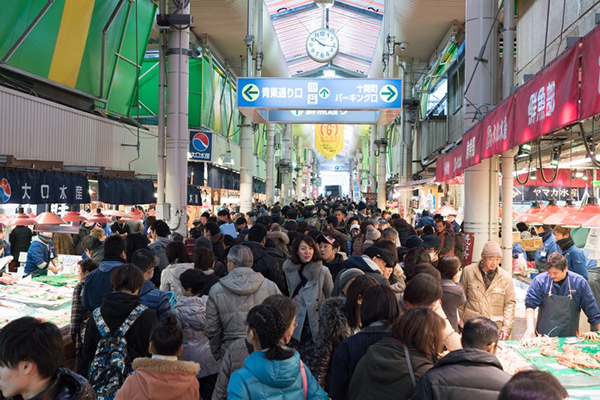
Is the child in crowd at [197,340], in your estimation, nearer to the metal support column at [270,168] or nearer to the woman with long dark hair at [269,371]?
the woman with long dark hair at [269,371]

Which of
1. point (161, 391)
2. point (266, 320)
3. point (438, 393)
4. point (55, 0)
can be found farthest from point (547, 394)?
point (55, 0)

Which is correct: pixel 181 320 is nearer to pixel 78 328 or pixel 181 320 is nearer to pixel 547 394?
pixel 78 328

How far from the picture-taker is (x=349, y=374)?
3.47 m

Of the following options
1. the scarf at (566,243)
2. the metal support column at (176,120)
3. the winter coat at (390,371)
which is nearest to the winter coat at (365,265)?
the winter coat at (390,371)

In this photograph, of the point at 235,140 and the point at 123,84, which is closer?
the point at 123,84

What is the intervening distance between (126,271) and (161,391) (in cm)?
126

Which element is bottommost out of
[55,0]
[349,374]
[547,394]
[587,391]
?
[587,391]

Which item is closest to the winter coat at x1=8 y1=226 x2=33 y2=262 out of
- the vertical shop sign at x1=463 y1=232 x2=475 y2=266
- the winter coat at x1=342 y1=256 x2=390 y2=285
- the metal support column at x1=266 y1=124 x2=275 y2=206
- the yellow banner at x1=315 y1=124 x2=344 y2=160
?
the winter coat at x1=342 y1=256 x2=390 y2=285

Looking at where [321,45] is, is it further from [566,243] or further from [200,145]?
[566,243]

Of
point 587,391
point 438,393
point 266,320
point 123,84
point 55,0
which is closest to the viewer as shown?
point 438,393

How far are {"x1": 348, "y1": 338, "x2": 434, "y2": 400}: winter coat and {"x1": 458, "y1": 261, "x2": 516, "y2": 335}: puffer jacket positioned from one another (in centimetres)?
303

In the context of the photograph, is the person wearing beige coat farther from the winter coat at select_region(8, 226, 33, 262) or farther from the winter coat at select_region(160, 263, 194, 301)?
the winter coat at select_region(8, 226, 33, 262)

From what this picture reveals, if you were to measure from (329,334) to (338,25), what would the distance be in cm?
2749

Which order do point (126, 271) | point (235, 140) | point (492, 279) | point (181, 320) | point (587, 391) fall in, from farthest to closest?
point (235, 140) → point (492, 279) → point (181, 320) → point (126, 271) → point (587, 391)
